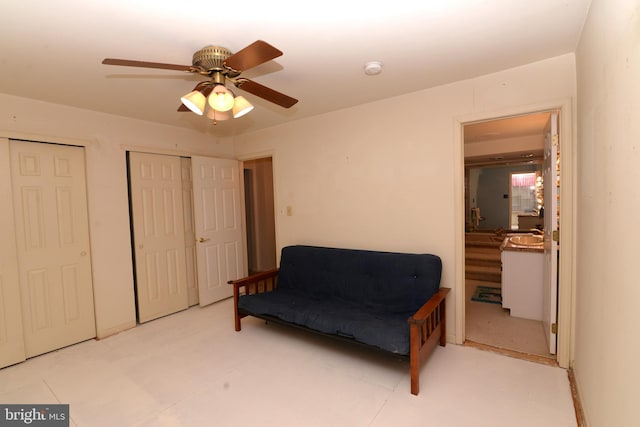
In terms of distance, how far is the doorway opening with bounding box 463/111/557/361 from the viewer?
9.52 feet

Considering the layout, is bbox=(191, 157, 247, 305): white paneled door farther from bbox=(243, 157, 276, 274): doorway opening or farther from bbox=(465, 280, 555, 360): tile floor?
bbox=(465, 280, 555, 360): tile floor

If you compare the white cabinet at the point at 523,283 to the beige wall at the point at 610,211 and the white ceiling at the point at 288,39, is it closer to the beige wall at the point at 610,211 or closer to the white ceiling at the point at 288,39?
the beige wall at the point at 610,211

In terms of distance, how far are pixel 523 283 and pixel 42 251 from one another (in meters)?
4.68

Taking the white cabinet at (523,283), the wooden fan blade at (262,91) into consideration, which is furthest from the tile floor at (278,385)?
the wooden fan blade at (262,91)

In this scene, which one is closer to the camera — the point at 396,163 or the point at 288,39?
the point at 288,39

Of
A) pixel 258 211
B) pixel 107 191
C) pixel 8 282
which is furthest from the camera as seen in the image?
pixel 258 211

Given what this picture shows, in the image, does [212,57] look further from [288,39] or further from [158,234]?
[158,234]

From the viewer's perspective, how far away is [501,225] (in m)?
7.77

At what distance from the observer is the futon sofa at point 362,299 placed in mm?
2213

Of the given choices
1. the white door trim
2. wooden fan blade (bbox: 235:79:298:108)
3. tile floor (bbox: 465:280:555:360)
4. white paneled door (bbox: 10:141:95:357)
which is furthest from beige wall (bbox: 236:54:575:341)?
white paneled door (bbox: 10:141:95:357)

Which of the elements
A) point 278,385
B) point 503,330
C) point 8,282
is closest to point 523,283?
point 503,330

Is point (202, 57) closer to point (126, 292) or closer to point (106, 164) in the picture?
point (106, 164)

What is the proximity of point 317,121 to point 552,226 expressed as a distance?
7.81 ft

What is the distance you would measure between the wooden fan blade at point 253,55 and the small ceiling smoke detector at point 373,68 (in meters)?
0.93
